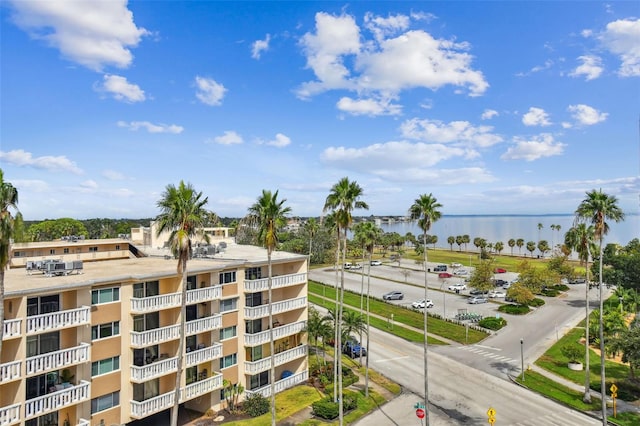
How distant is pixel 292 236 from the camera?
170375 millimetres

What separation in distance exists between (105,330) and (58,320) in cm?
389

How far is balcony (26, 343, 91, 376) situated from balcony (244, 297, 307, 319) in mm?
14159

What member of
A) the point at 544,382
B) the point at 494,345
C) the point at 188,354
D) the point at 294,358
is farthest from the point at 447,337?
the point at 188,354

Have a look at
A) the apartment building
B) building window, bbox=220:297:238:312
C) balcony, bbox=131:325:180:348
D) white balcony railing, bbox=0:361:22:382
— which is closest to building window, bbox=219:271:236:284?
the apartment building

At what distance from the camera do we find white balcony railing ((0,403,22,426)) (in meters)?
23.9

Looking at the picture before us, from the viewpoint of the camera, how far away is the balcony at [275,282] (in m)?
39.5

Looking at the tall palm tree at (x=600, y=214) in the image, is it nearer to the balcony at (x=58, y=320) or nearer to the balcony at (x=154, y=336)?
the balcony at (x=154, y=336)

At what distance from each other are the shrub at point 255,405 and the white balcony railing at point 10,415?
17.3 meters

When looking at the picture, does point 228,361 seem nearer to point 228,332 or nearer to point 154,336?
point 228,332

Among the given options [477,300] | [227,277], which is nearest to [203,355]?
[227,277]

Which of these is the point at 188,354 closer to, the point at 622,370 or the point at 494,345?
the point at 494,345

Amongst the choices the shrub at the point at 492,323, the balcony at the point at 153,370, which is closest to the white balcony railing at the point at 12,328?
the balcony at the point at 153,370

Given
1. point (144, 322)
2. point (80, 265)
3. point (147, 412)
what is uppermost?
point (80, 265)

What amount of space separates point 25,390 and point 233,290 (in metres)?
16.9
